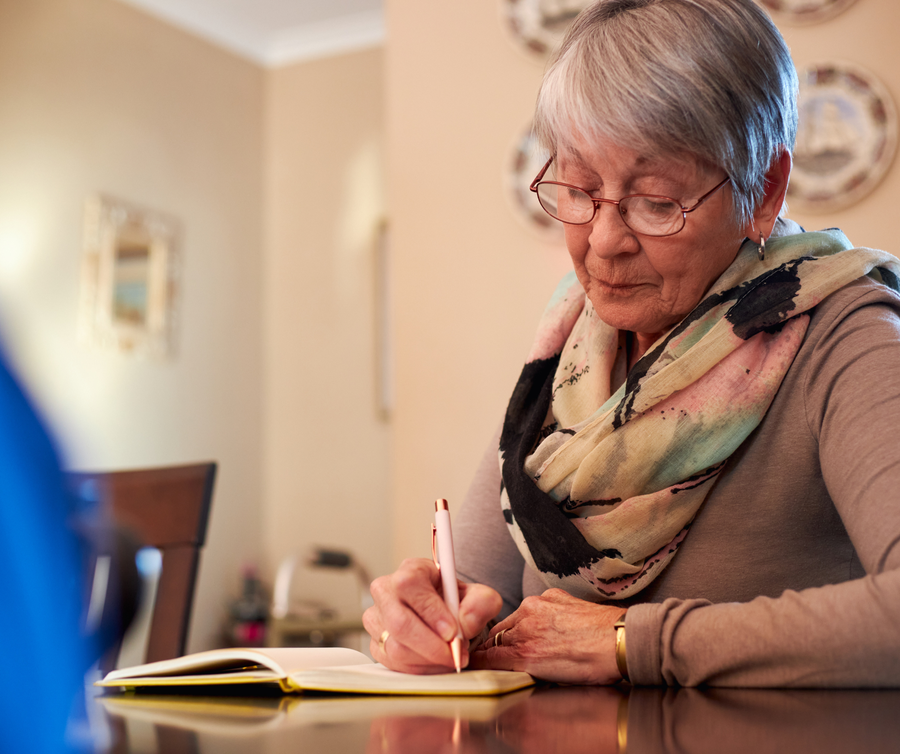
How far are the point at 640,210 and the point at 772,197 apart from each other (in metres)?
0.18

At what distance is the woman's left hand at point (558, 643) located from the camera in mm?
806

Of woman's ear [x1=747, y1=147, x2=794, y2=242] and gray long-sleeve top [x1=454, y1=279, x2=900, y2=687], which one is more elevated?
woman's ear [x1=747, y1=147, x2=794, y2=242]

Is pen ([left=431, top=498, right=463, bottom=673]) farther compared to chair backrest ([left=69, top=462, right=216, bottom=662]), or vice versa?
chair backrest ([left=69, top=462, right=216, bottom=662])

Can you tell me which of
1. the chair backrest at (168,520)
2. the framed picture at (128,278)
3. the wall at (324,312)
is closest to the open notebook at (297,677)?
the chair backrest at (168,520)

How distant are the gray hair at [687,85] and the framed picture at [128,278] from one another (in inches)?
137

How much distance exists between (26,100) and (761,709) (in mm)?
3993

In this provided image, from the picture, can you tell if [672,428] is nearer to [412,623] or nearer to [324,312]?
[412,623]

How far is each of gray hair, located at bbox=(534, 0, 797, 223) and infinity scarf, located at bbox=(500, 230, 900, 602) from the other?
0.37 ft

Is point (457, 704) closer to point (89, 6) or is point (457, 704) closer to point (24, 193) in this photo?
point (24, 193)

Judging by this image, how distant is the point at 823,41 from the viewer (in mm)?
2340

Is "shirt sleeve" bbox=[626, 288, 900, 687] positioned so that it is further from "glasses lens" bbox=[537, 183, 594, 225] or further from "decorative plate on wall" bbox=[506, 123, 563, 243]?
"decorative plate on wall" bbox=[506, 123, 563, 243]

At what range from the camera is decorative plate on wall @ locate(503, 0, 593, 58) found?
2.61m

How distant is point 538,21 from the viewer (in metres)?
2.63

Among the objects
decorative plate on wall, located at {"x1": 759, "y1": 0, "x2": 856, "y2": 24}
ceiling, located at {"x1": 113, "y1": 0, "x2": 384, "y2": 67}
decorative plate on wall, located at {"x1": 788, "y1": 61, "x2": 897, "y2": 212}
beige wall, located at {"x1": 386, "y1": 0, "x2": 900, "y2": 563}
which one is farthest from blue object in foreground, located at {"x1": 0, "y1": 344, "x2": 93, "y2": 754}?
ceiling, located at {"x1": 113, "y1": 0, "x2": 384, "y2": 67}
